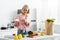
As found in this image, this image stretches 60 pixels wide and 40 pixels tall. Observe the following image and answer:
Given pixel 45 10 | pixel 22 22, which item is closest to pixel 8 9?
pixel 45 10

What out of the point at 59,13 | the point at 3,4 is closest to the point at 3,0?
the point at 3,4

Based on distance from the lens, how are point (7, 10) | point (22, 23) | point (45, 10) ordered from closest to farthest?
point (22, 23)
point (7, 10)
point (45, 10)

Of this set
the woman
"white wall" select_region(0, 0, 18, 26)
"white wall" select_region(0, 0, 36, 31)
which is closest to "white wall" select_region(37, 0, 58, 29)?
"white wall" select_region(0, 0, 36, 31)

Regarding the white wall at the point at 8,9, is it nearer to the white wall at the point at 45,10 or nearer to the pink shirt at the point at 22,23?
the white wall at the point at 45,10

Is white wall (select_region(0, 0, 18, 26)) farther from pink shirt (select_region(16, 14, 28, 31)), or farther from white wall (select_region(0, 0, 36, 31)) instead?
pink shirt (select_region(16, 14, 28, 31))

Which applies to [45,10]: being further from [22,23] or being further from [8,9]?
[22,23]

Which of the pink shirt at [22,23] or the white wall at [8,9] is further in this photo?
the white wall at [8,9]

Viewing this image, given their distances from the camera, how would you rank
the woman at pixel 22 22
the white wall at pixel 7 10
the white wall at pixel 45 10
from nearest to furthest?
the woman at pixel 22 22 → the white wall at pixel 7 10 → the white wall at pixel 45 10

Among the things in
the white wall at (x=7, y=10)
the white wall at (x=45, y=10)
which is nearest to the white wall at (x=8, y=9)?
the white wall at (x=7, y=10)

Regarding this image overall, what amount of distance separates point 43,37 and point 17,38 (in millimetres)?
497

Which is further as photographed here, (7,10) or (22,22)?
(7,10)

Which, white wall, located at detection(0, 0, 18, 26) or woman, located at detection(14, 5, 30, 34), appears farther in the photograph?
white wall, located at detection(0, 0, 18, 26)

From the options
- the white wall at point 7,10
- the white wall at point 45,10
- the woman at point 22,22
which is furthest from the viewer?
the white wall at point 45,10

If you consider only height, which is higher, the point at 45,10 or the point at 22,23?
the point at 45,10
